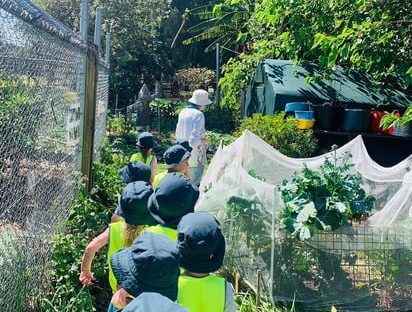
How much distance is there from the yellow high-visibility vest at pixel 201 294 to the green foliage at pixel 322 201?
1.77m

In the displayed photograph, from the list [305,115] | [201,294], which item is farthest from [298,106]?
[201,294]

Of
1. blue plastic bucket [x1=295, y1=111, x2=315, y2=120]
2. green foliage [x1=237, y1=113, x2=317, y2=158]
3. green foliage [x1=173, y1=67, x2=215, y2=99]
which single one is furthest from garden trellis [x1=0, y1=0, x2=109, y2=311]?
green foliage [x1=173, y1=67, x2=215, y2=99]

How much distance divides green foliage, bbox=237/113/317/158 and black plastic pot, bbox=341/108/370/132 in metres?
1.32

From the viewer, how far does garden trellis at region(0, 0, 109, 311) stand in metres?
2.78

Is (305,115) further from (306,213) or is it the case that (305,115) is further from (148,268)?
(148,268)

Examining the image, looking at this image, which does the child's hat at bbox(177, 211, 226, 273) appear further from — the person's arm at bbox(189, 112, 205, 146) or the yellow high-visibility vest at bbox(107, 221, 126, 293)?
the person's arm at bbox(189, 112, 205, 146)

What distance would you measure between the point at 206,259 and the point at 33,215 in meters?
1.55

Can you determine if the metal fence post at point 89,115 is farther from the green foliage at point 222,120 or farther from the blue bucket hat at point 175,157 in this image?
the green foliage at point 222,120

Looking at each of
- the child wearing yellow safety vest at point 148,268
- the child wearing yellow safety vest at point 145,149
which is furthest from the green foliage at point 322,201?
the child wearing yellow safety vest at point 148,268

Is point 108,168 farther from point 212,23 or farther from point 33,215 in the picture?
point 212,23

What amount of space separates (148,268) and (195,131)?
4.13 metres

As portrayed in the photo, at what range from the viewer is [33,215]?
3.54 m

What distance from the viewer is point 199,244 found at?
240 cm

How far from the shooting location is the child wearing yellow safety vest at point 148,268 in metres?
2.06
